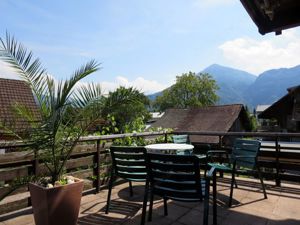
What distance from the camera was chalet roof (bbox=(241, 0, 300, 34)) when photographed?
8.36 ft

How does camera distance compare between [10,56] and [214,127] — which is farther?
→ [214,127]

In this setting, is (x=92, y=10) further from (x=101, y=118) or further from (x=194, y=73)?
(x=194, y=73)

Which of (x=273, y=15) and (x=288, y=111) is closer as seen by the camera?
(x=273, y=15)

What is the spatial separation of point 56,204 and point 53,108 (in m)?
0.96

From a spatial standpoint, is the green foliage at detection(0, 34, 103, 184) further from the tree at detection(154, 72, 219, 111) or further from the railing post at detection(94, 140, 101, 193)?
the tree at detection(154, 72, 219, 111)

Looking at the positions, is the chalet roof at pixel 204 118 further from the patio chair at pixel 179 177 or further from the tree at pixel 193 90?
the patio chair at pixel 179 177

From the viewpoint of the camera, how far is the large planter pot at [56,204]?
2.31m

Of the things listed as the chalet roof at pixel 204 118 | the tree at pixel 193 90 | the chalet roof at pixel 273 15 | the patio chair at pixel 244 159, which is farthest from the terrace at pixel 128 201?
the tree at pixel 193 90

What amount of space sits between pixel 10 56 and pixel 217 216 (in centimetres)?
301

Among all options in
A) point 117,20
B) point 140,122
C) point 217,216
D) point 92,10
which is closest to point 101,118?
point 217,216

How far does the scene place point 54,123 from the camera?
8.30 feet

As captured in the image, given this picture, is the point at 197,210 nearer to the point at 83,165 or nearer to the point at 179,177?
the point at 179,177

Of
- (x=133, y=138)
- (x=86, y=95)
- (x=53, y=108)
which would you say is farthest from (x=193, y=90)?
(x=53, y=108)

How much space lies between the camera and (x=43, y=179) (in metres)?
2.59
